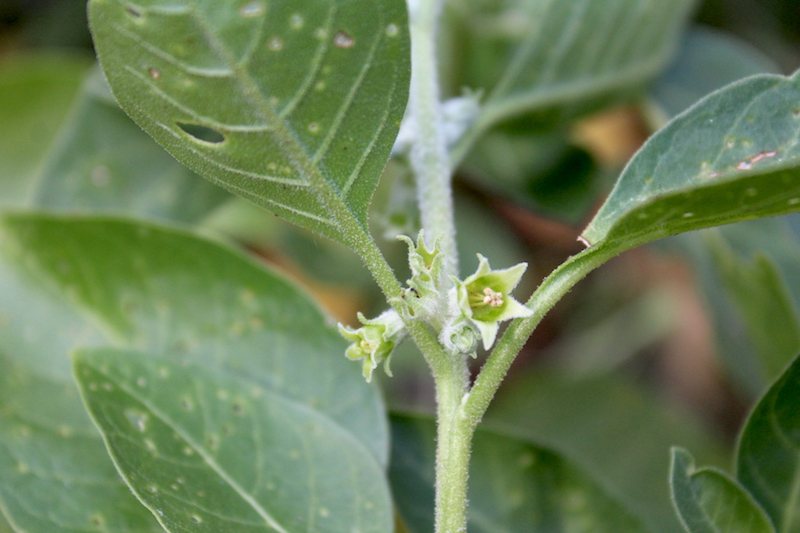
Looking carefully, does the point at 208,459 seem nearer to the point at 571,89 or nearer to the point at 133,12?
the point at 133,12

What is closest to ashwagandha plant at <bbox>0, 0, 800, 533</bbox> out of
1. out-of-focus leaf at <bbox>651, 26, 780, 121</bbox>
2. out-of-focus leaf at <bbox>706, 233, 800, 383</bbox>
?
out-of-focus leaf at <bbox>706, 233, 800, 383</bbox>

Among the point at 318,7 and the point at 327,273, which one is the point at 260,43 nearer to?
the point at 318,7

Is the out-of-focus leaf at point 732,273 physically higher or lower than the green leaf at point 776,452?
higher

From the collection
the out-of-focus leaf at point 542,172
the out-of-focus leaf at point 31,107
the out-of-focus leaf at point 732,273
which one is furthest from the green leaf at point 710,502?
the out-of-focus leaf at point 31,107

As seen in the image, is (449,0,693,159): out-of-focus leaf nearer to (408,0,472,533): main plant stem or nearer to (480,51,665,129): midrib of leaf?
(480,51,665,129): midrib of leaf

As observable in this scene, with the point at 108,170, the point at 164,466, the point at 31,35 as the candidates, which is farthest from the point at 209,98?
the point at 31,35

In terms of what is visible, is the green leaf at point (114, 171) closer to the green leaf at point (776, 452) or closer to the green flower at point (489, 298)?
the green flower at point (489, 298)

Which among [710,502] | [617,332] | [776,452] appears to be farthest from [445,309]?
[617,332]
